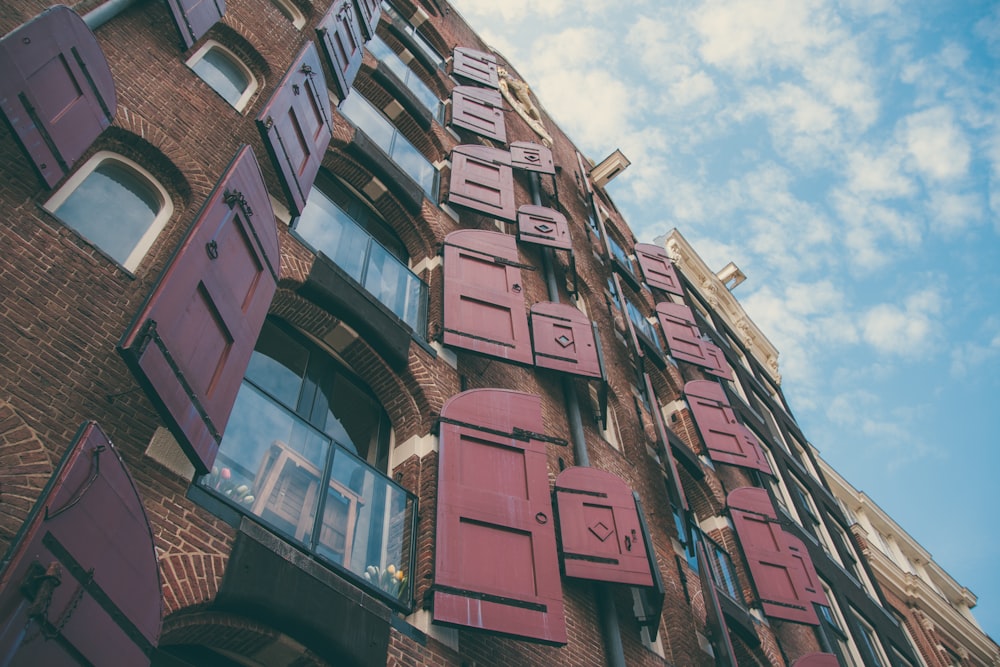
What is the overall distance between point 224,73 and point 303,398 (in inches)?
192

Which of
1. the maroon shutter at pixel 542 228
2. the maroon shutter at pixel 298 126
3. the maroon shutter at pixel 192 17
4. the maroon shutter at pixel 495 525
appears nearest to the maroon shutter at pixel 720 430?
the maroon shutter at pixel 542 228

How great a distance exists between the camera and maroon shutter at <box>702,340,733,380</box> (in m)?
19.1

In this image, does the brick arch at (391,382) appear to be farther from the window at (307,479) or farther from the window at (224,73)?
the window at (224,73)

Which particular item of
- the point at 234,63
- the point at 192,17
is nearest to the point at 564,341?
the point at 234,63

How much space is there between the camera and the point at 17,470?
4.30 meters

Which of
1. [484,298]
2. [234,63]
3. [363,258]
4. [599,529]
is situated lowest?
[599,529]

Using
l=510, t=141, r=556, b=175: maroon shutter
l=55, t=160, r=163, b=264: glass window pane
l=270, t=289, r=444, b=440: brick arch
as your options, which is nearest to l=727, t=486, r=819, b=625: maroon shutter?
l=270, t=289, r=444, b=440: brick arch

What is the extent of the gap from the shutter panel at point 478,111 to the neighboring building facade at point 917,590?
62.9ft

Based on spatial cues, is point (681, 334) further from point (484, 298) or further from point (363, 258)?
point (363, 258)

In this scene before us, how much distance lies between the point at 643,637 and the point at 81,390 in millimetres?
7405

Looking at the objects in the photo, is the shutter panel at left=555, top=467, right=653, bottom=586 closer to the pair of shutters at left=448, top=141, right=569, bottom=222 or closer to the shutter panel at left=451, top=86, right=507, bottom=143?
the pair of shutters at left=448, top=141, right=569, bottom=222

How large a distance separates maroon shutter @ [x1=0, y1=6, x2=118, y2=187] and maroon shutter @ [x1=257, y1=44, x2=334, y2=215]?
1.70 metres

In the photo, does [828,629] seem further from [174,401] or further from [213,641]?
[174,401]

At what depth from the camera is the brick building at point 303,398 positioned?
4.70m
